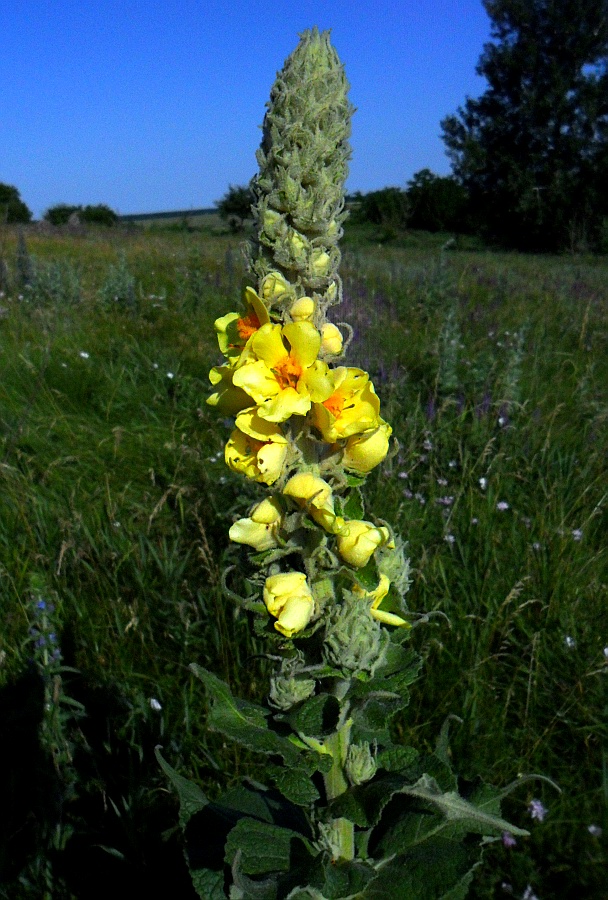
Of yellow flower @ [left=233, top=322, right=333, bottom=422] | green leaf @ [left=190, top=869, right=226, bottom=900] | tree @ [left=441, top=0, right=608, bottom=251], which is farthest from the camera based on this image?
tree @ [left=441, top=0, right=608, bottom=251]

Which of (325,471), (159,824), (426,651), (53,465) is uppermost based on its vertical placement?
(325,471)

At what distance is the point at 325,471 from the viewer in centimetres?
122

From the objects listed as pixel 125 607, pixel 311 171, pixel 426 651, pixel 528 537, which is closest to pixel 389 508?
pixel 528 537

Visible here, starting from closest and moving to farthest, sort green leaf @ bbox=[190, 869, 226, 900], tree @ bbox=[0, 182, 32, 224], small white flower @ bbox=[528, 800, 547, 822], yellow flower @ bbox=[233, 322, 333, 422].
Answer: yellow flower @ bbox=[233, 322, 333, 422] < green leaf @ bbox=[190, 869, 226, 900] < small white flower @ bbox=[528, 800, 547, 822] < tree @ bbox=[0, 182, 32, 224]

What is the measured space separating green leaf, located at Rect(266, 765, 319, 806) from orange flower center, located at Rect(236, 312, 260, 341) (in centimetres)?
74

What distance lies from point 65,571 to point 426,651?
132 cm

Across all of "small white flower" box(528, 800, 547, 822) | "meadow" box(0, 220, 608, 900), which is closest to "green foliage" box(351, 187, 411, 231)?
"meadow" box(0, 220, 608, 900)

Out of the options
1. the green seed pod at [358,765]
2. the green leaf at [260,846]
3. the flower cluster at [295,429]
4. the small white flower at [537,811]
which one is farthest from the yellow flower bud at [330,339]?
the small white flower at [537,811]

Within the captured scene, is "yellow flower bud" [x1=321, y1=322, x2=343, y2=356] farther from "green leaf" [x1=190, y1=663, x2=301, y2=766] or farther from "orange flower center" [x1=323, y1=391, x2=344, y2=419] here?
"green leaf" [x1=190, y1=663, x2=301, y2=766]

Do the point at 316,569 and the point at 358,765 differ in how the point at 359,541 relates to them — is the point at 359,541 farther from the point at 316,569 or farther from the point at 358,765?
the point at 358,765

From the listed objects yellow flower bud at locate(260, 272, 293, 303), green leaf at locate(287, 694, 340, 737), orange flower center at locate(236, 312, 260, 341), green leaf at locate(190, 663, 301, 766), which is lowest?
green leaf at locate(190, 663, 301, 766)

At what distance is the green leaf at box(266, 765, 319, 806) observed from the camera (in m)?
1.21

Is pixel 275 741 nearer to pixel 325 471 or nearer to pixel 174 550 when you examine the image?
pixel 325 471

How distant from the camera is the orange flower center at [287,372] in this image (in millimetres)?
1130
